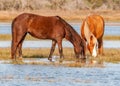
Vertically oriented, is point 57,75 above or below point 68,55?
above

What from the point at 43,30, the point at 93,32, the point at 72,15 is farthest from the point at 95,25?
the point at 72,15

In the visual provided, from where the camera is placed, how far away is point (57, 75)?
17.6m

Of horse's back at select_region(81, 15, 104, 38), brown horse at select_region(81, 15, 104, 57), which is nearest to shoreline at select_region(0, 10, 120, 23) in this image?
horse's back at select_region(81, 15, 104, 38)

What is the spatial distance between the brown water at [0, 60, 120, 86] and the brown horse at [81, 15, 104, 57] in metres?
2.31

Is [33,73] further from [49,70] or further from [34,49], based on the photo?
[34,49]

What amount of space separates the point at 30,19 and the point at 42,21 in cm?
44

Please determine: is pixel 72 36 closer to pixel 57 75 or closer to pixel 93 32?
pixel 93 32

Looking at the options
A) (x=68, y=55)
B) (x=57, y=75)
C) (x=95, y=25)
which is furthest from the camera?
(x=95, y=25)

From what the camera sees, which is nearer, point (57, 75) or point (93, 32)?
point (57, 75)

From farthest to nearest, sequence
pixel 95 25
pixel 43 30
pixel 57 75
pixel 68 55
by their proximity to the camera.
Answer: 1. pixel 95 25
2. pixel 68 55
3. pixel 43 30
4. pixel 57 75

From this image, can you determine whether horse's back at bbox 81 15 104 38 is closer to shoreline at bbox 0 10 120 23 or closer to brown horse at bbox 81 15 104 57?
brown horse at bbox 81 15 104 57

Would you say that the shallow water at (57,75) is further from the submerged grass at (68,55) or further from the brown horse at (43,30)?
the brown horse at (43,30)

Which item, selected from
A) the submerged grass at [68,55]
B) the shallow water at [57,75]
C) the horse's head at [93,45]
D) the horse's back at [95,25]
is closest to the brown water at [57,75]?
the shallow water at [57,75]

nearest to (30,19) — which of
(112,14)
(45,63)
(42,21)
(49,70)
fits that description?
(42,21)
